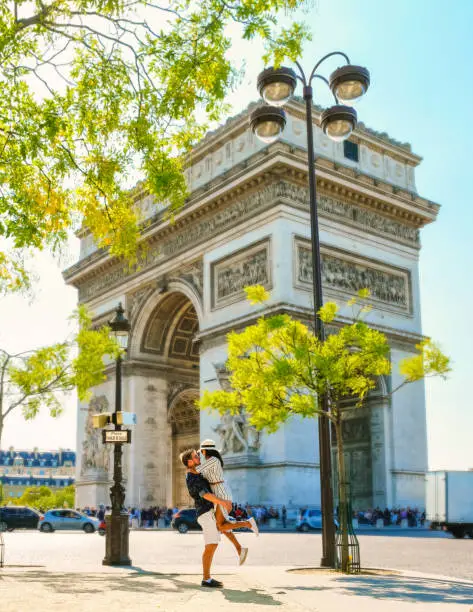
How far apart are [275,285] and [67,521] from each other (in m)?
14.5

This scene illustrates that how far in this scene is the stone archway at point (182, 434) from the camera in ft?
134

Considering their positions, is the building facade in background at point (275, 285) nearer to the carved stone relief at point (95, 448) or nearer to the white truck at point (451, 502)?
the carved stone relief at point (95, 448)

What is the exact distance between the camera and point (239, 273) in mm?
31547

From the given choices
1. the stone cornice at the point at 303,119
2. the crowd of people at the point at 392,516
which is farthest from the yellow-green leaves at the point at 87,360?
the crowd of people at the point at 392,516

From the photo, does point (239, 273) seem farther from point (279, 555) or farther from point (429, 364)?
point (429, 364)

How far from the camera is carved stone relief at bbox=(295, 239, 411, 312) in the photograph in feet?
99.0

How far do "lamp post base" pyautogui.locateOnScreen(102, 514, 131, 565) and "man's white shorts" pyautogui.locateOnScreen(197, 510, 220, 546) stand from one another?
15.5 ft

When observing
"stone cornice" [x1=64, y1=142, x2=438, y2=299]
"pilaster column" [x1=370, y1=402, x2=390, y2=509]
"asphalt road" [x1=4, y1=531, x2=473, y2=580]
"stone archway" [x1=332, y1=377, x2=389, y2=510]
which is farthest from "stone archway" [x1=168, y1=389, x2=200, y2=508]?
"asphalt road" [x1=4, y1=531, x2=473, y2=580]

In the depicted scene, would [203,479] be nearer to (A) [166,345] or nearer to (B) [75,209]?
(B) [75,209]

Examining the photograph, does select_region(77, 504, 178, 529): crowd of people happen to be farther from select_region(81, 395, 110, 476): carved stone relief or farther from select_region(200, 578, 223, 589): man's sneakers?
select_region(200, 578, 223, 589): man's sneakers

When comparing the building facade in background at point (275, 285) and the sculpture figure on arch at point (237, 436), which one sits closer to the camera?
the sculpture figure on arch at point (237, 436)

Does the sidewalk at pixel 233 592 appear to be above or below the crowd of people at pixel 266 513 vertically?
above

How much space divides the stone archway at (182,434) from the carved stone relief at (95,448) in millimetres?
3555

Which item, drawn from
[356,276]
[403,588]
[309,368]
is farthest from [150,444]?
[403,588]
